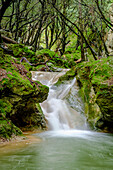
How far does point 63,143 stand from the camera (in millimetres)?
3123

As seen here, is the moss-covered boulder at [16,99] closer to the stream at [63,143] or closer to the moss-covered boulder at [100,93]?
the stream at [63,143]

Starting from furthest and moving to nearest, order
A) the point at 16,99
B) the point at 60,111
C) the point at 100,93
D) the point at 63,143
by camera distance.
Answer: the point at 60,111
the point at 100,93
the point at 16,99
the point at 63,143

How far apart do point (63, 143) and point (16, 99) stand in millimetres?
1644

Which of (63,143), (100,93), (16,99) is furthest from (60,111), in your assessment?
(63,143)

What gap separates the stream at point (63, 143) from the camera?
183cm

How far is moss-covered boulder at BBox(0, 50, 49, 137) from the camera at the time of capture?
3.24 m

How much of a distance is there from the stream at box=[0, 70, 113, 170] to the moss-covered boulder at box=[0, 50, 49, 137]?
0.62m

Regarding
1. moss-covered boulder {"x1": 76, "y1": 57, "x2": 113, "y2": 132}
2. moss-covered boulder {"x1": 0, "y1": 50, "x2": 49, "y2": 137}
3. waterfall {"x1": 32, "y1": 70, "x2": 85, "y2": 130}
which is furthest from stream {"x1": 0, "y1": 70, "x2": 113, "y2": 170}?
moss-covered boulder {"x1": 0, "y1": 50, "x2": 49, "y2": 137}

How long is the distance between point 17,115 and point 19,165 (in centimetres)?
307

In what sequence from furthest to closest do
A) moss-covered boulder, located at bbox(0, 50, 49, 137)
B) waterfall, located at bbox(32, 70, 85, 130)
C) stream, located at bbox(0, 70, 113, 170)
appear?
waterfall, located at bbox(32, 70, 85, 130)
moss-covered boulder, located at bbox(0, 50, 49, 137)
stream, located at bbox(0, 70, 113, 170)

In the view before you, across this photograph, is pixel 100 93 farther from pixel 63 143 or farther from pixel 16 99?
pixel 16 99

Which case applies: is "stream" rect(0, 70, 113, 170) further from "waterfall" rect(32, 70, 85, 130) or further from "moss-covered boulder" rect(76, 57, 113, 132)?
"moss-covered boulder" rect(76, 57, 113, 132)

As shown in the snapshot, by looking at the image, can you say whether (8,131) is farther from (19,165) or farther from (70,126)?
(70,126)

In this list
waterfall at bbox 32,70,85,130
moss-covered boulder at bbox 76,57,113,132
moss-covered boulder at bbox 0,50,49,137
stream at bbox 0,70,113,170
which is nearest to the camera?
stream at bbox 0,70,113,170
